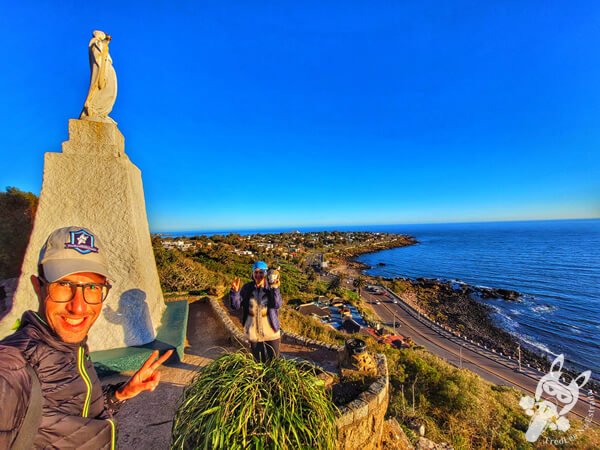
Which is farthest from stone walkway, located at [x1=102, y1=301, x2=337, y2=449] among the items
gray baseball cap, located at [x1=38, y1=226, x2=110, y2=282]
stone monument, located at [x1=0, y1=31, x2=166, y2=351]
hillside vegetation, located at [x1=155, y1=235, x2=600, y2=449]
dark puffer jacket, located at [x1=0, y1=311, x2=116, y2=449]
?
gray baseball cap, located at [x1=38, y1=226, x2=110, y2=282]

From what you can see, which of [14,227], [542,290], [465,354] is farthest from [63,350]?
[542,290]

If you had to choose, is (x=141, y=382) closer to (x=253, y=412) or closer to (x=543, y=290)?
(x=253, y=412)

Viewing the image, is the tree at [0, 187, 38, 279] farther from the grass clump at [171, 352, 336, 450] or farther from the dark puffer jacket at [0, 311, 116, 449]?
the dark puffer jacket at [0, 311, 116, 449]

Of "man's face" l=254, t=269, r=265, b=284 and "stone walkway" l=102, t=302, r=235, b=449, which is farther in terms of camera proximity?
"man's face" l=254, t=269, r=265, b=284

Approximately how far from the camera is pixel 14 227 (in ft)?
34.4

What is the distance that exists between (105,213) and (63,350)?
4612mm

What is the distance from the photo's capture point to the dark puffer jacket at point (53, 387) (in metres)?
0.87

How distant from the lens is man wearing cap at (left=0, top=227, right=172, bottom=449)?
3.22ft

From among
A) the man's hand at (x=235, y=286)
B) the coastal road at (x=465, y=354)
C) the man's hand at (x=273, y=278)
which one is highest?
the man's hand at (x=273, y=278)

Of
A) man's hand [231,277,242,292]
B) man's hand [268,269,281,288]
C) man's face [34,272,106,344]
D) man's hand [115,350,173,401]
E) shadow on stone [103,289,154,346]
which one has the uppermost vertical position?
man's face [34,272,106,344]

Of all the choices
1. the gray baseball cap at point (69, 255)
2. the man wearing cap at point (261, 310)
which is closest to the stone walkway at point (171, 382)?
the man wearing cap at point (261, 310)

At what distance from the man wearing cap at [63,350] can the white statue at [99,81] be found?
211 inches

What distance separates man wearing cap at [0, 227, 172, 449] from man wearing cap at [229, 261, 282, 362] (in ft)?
7.30

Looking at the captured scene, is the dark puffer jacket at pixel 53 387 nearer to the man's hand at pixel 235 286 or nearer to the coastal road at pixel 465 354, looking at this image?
the man's hand at pixel 235 286
